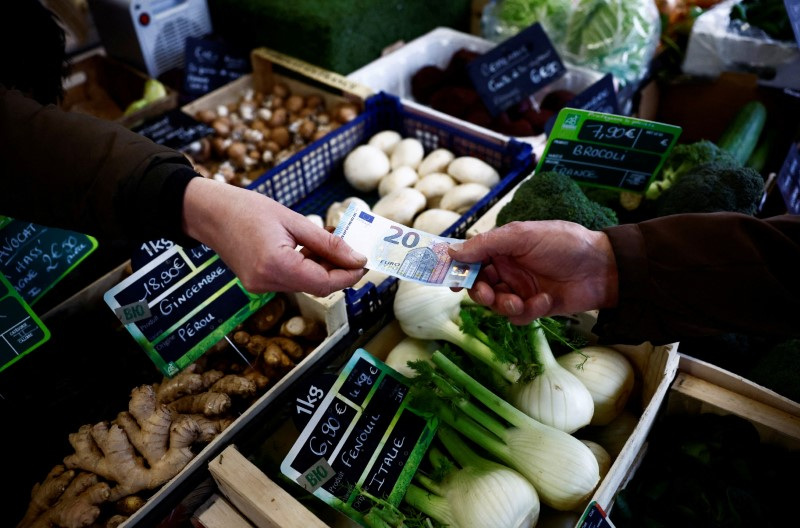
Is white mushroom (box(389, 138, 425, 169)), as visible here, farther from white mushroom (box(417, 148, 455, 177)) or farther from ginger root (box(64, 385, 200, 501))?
ginger root (box(64, 385, 200, 501))

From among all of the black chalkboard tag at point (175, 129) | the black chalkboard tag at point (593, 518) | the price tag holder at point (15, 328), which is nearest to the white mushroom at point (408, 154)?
the black chalkboard tag at point (175, 129)

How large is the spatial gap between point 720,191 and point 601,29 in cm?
136

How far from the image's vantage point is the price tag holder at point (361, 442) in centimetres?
128

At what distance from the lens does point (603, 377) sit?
57.2 inches

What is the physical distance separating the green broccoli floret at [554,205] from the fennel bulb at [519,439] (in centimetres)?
48

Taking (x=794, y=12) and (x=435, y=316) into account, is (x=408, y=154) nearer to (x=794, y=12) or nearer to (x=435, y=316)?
(x=435, y=316)

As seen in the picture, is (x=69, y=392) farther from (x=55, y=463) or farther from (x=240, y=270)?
(x=240, y=270)

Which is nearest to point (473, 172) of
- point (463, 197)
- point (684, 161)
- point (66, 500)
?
point (463, 197)

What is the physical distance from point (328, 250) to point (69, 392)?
0.85 m

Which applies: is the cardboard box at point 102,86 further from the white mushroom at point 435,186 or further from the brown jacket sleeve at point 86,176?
the brown jacket sleeve at point 86,176

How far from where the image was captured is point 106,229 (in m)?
1.18

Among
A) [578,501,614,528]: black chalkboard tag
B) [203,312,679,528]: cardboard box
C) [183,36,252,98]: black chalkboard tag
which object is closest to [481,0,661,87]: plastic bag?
[183,36,252,98]: black chalkboard tag

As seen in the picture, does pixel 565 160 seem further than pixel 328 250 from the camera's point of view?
Yes

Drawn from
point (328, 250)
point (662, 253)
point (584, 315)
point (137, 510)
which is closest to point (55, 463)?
point (137, 510)
